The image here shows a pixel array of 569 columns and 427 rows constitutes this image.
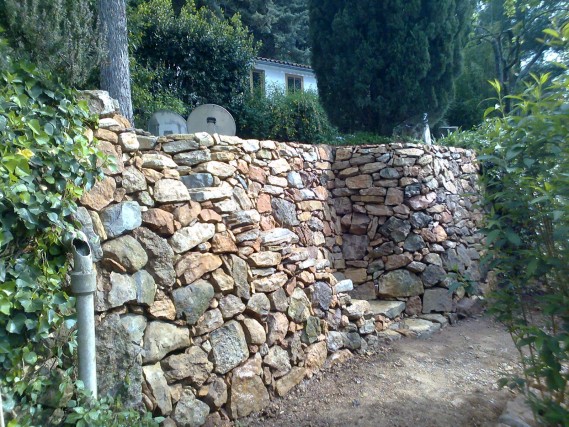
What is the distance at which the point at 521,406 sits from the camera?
3.73 metres

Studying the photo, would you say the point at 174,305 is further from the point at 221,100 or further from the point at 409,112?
the point at 221,100

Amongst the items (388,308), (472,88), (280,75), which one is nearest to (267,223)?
(388,308)

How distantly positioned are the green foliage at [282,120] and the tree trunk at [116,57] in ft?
13.4

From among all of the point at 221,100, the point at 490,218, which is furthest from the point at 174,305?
the point at 221,100

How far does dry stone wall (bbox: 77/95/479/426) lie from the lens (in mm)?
3152

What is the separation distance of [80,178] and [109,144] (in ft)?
1.50

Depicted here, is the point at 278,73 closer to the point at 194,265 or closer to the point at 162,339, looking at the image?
the point at 194,265

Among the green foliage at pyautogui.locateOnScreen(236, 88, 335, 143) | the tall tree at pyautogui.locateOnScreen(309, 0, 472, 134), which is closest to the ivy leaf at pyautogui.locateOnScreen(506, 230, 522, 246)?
the tall tree at pyautogui.locateOnScreen(309, 0, 472, 134)

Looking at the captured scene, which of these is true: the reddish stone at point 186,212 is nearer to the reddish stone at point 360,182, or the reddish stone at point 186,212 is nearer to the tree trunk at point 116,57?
the tree trunk at point 116,57

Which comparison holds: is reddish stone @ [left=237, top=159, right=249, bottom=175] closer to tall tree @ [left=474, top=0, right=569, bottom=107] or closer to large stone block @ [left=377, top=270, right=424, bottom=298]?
large stone block @ [left=377, top=270, right=424, bottom=298]

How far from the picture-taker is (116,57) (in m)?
6.15

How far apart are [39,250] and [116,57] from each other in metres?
4.12

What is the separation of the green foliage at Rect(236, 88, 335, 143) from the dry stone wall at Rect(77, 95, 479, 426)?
349cm

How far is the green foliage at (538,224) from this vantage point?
8.73 ft
